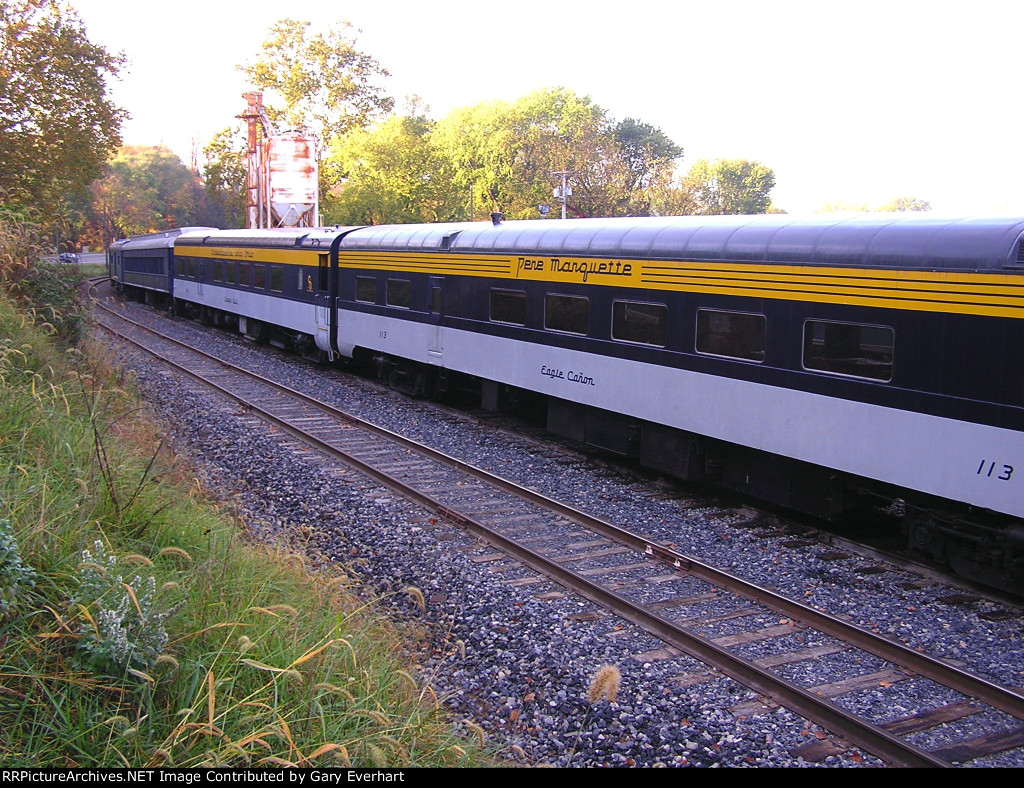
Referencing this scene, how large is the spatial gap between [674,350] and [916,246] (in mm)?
3139

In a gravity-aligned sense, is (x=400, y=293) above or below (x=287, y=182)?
below

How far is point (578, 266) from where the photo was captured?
38.6 ft

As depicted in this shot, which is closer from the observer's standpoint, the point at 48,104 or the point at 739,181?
the point at 48,104

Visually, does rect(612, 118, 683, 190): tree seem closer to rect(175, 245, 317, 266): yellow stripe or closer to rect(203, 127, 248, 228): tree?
rect(203, 127, 248, 228): tree

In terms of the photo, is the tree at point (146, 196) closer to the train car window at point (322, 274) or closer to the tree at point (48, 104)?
the tree at point (48, 104)

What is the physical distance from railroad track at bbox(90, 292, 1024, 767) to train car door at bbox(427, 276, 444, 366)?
3.04 metres

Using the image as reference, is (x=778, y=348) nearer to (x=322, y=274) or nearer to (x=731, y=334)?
(x=731, y=334)

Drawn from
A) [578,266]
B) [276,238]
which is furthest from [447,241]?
[276,238]

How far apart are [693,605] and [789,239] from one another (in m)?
3.94

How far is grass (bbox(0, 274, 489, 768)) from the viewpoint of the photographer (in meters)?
3.64

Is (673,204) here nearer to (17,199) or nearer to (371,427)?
(17,199)

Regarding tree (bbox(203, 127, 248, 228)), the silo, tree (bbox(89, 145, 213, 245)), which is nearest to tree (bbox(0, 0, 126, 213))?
the silo

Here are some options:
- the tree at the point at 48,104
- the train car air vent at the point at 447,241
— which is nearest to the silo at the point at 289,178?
the tree at the point at 48,104

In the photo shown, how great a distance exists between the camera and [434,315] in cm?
1534
